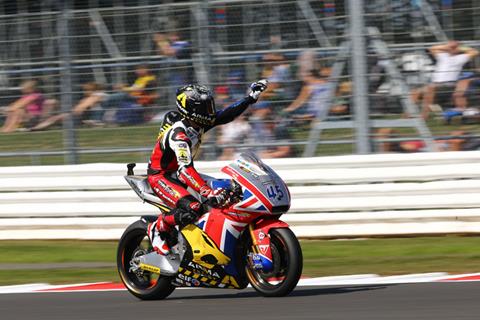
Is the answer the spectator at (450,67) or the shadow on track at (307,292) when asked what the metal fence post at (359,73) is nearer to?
the spectator at (450,67)

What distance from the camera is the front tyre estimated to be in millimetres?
7957

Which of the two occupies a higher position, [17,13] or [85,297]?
[17,13]

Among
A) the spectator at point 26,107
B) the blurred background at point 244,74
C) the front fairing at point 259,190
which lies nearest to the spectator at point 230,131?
the blurred background at point 244,74

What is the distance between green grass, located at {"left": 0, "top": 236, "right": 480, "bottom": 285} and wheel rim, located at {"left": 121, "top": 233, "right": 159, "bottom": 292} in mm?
1205

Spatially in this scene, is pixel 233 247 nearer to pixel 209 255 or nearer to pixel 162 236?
pixel 209 255

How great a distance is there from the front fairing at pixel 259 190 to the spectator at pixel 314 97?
11.9 feet

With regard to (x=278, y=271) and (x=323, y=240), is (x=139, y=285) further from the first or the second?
(x=323, y=240)

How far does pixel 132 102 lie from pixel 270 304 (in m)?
5.18

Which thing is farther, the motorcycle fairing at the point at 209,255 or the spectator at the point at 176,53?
the spectator at the point at 176,53

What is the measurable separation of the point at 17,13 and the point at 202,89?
531 centimetres

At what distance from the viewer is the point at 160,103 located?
464 inches

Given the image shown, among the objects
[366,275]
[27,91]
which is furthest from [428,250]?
[27,91]

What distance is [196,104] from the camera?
25.6ft

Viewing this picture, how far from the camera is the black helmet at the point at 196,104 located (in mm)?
7816
